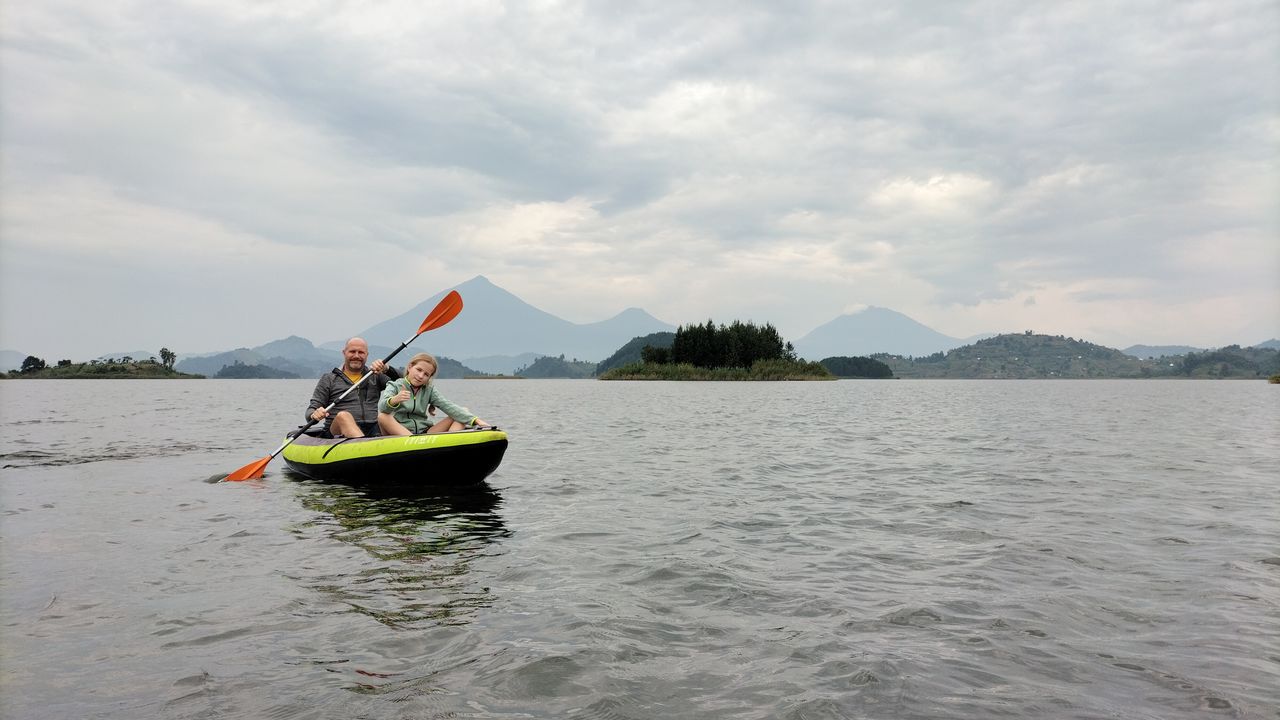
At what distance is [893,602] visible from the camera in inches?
256

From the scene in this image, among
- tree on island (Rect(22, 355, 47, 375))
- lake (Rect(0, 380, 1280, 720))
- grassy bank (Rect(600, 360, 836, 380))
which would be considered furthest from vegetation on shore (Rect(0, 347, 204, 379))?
lake (Rect(0, 380, 1280, 720))

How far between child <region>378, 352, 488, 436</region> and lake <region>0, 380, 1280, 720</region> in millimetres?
1421

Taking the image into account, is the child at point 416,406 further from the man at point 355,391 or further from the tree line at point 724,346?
the tree line at point 724,346

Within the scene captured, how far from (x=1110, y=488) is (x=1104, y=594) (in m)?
8.14

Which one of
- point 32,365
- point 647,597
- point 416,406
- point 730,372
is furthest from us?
point 32,365

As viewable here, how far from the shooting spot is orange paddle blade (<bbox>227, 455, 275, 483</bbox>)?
48.2 feet

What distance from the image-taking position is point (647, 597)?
6715 mm

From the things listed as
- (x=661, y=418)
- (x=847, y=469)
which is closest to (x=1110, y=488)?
(x=847, y=469)

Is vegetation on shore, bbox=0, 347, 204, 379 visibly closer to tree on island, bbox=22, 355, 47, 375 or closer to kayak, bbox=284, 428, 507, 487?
tree on island, bbox=22, 355, 47, 375

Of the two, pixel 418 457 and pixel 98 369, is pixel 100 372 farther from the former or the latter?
pixel 418 457

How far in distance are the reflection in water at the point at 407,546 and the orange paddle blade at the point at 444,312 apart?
16.0 ft

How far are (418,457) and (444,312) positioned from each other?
20.5ft

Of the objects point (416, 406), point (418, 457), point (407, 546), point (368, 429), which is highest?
point (416, 406)

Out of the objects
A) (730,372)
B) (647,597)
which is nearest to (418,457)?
(647,597)
